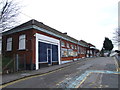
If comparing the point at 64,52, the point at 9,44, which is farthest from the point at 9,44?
the point at 64,52

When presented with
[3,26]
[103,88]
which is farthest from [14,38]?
[103,88]

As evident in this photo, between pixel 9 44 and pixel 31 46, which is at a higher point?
pixel 9 44

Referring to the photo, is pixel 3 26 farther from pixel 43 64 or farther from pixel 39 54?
pixel 43 64

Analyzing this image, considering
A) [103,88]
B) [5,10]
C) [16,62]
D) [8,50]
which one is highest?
[5,10]

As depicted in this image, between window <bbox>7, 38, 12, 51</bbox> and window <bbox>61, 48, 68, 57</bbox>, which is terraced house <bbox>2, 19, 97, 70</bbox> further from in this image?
window <bbox>61, 48, 68, 57</bbox>

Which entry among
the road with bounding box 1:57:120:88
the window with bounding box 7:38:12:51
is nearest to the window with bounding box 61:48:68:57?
the window with bounding box 7:38:12:51

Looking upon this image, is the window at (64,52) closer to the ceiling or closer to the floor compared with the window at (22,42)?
closer to the floor

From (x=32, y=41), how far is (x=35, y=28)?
1642 mm

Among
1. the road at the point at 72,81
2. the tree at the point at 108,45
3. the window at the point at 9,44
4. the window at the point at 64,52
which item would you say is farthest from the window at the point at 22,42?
the tree at the point at 108,45

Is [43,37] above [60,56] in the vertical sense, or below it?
above

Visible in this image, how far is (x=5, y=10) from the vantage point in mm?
12336

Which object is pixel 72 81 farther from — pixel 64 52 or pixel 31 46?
pixel 64 52

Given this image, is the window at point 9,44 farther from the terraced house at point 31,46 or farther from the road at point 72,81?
the road at point 72,81

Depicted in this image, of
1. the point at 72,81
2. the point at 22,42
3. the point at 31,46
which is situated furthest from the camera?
the point at 22,42
